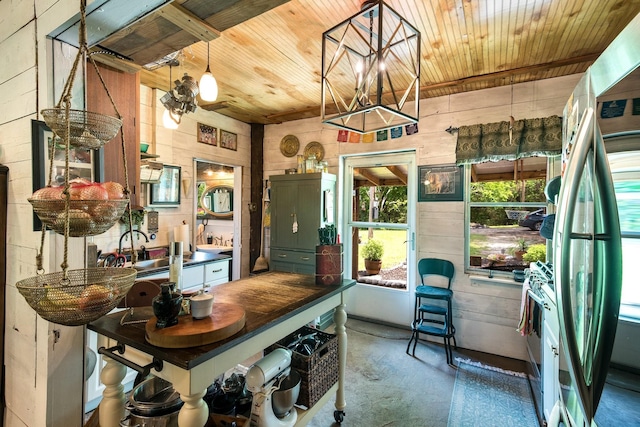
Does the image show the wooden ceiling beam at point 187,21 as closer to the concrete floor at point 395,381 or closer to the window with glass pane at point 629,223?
the window with glass pane at point 629,223

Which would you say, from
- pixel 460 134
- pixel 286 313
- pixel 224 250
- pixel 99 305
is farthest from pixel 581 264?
pixel 224 250

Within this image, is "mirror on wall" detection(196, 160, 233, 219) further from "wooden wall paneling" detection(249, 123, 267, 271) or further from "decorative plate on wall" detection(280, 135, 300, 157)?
"decorative plate on wall" detection(280, 135, 300, 157)

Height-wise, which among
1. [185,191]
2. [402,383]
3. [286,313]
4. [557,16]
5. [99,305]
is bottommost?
[402,383]

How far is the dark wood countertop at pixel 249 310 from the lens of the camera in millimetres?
1079

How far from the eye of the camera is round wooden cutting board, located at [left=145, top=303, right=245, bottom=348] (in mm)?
1098

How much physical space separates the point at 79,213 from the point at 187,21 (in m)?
0.82

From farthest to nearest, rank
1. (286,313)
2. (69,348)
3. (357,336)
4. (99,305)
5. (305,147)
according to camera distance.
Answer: (305,147)
(357,336)
(286,313)
(69,348)
(99,305)

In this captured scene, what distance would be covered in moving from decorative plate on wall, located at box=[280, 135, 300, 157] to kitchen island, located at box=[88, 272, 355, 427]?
110 inches

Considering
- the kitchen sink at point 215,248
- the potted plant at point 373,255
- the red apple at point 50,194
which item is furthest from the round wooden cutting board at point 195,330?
the kitchen sink at point 215,248

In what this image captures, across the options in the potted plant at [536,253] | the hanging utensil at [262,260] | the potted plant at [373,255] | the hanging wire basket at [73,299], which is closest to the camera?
the hanging wire basket at [73,299]

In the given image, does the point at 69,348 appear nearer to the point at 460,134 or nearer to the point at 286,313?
the point at 286,313

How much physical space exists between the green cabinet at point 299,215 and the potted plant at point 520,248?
82.2 inches

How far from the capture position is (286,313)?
149 centimetres

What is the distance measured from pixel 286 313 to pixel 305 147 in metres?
3.19
